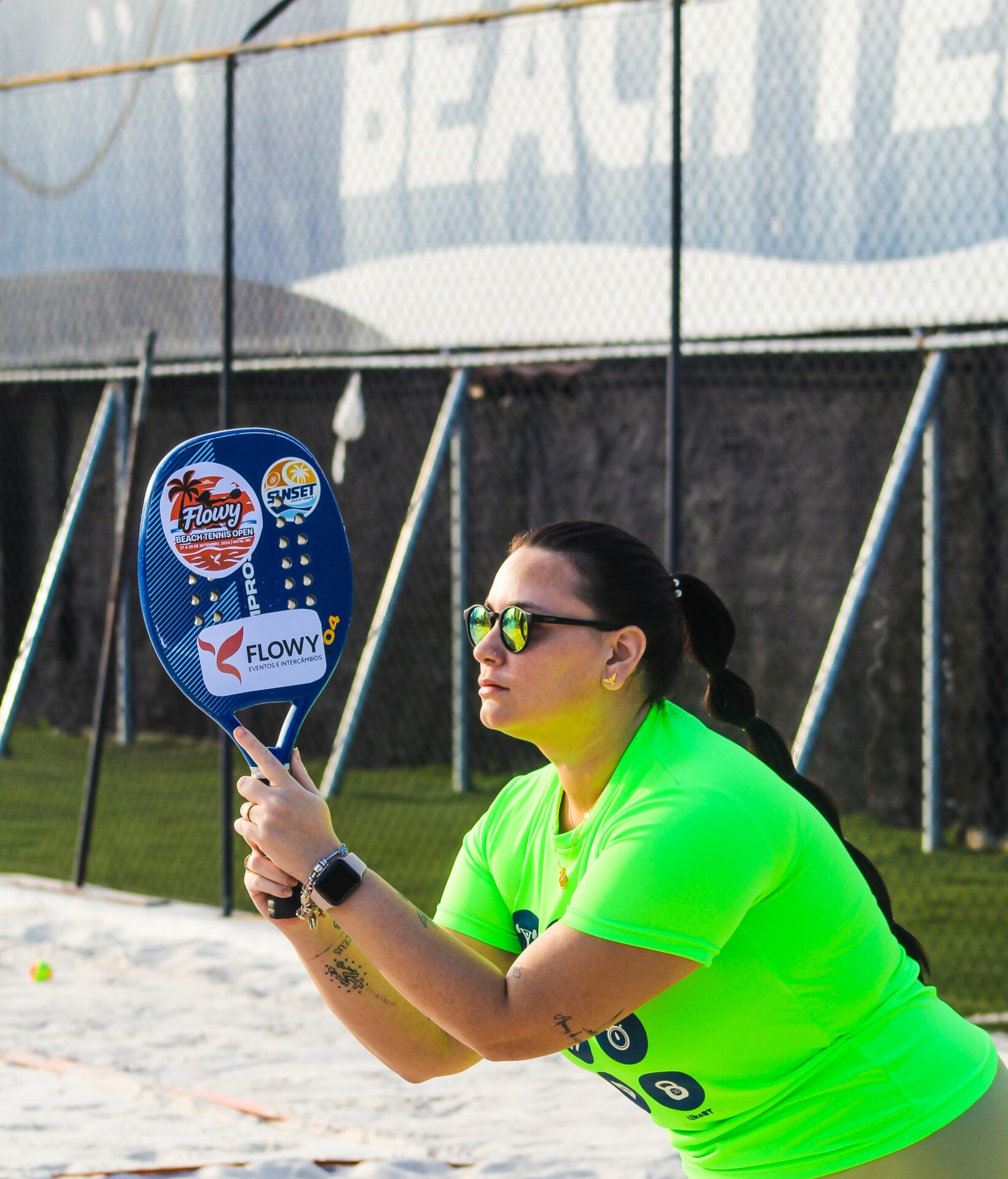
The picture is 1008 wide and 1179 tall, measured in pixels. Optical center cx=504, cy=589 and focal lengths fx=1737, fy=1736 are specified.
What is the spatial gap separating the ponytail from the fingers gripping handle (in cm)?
59

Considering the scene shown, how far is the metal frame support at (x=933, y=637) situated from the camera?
7.07 meters

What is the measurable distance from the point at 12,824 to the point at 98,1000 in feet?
11.0

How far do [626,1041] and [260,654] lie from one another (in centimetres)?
68

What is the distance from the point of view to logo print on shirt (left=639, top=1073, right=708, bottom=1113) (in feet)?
6.91

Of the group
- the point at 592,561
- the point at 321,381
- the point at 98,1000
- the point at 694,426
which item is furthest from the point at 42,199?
the point at 592,561

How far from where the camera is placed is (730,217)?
7.12m

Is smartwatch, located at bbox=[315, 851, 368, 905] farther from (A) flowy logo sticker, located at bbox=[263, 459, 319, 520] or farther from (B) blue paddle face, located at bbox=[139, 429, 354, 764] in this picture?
(A) flowy logo sticker, located at bbox=[263, 459, 319, 520]

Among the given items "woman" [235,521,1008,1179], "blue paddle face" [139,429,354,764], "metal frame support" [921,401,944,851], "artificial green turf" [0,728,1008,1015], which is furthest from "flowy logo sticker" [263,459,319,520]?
"metal frame support" [921,401,944,851]

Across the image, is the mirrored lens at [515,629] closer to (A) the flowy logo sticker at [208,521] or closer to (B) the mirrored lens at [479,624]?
(B) the mirrored lens at [479,624]

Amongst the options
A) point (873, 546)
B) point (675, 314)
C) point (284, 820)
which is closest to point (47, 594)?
point (873, 546)

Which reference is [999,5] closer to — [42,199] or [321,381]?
[321,381]

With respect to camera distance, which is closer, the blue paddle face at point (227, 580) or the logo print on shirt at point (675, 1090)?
the logo print on shirt at point (675, 1090)

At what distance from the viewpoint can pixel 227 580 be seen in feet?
7.49

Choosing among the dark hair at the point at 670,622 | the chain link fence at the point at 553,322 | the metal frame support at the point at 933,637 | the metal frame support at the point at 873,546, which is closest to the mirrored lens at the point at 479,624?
the dark hair at the point at 670,622
